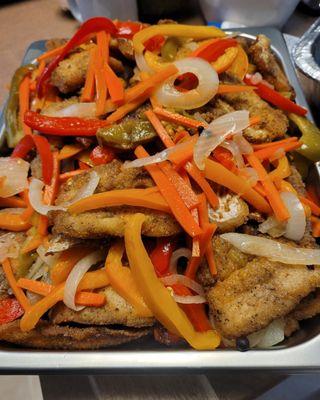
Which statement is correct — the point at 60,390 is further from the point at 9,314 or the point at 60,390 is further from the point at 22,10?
the point at 22,10

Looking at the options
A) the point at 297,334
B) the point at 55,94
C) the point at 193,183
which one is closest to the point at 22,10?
the point at 55,94

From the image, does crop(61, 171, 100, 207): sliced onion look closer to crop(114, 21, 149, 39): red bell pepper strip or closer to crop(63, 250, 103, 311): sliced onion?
crop(63, 250, 103, 311): sliced onion

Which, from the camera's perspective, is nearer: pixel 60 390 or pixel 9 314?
pixel 9 314

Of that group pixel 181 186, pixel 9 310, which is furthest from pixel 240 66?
pixel 9 310

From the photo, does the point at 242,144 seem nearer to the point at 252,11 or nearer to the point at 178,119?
the point at 178,119

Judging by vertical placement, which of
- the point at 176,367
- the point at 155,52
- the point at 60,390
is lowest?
the point at 60,390


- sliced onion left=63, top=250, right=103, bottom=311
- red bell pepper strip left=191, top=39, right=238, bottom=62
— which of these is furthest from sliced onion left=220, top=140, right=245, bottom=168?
sliced onion left=63, top=250, right=103, bottom=311
